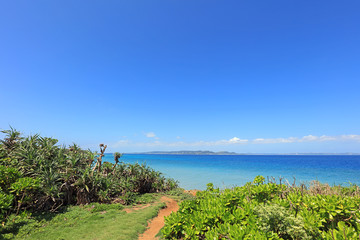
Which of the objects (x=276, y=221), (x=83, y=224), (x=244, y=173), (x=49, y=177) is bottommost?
(x=244, y=173)

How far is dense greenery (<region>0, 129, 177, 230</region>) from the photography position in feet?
20.3

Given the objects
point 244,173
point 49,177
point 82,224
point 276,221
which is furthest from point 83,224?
point 244,173

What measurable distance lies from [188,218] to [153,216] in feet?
17.1

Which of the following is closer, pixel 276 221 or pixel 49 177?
pixel 276 221

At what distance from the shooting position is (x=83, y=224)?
638cm

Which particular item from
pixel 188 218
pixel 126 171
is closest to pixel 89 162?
pixel 126 171

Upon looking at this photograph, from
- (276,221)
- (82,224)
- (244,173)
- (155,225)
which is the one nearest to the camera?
(276,221)

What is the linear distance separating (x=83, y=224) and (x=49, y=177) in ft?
9.16

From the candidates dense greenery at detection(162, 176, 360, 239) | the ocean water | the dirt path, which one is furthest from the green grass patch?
the ocean water

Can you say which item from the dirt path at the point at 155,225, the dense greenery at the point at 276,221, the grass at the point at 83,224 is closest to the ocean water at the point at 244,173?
the dense greenery at the point at 276,221

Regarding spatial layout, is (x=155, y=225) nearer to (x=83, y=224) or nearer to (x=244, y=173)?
(x=83, y=224)

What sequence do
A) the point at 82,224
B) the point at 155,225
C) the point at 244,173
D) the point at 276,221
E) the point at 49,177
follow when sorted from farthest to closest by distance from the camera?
the point at 244,173, the point at 49,177, the point at 155,225, the point at 82,224, the point at 276,221

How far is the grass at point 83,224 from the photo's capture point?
17.8 ft

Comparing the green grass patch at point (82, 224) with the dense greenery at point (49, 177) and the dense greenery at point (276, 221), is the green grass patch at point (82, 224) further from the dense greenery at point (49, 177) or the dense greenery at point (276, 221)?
the dense greenery at point (276, 221)
